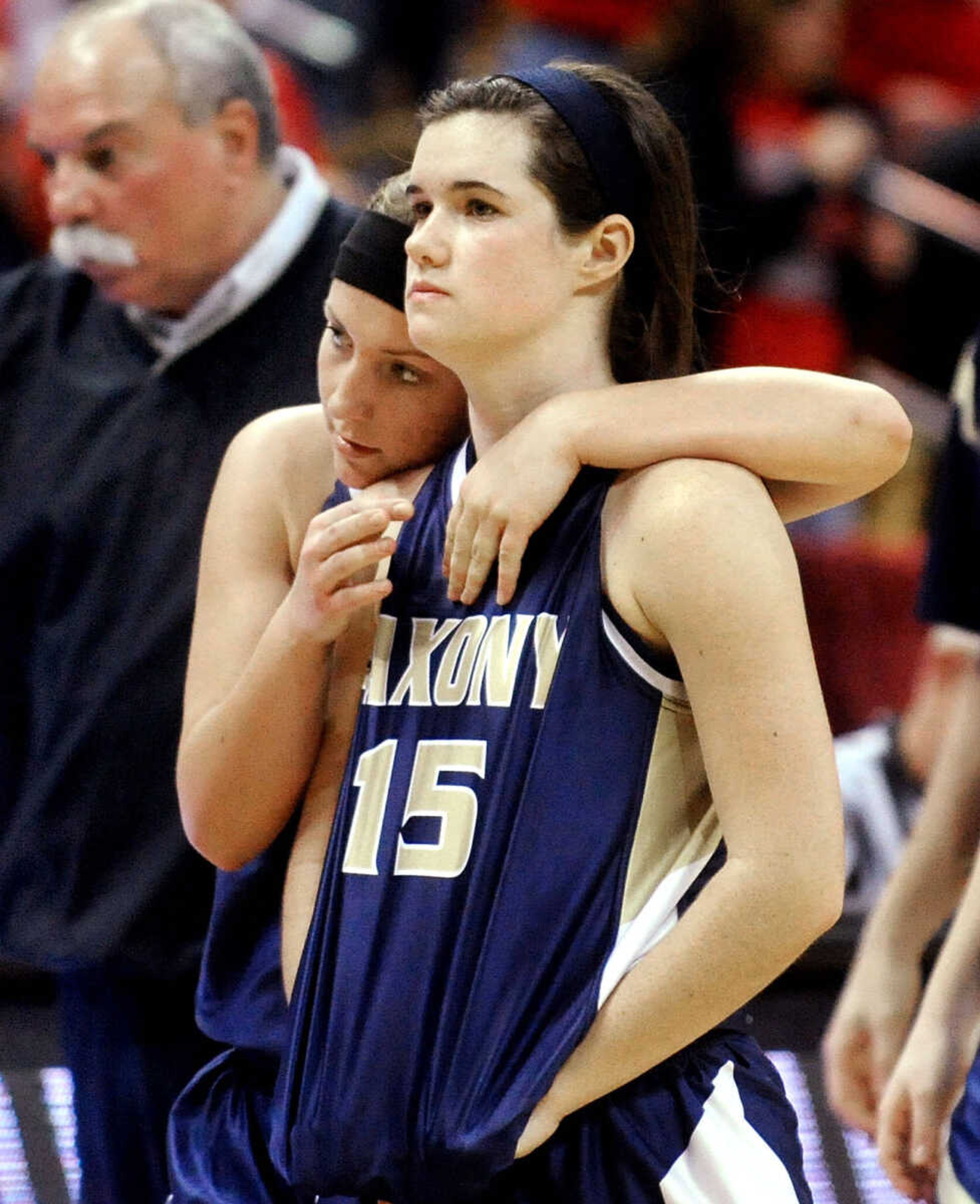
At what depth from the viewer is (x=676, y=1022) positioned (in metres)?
1.72

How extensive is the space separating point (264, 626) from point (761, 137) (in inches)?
158

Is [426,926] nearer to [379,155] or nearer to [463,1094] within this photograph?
[463,1094]

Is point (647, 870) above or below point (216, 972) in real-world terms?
above

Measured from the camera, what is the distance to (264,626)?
2084mm

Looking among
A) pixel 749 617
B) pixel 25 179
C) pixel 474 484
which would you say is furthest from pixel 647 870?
pixel 25 179

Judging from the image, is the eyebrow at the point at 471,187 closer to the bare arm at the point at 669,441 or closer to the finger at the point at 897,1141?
the bare arm at the point at 669,441

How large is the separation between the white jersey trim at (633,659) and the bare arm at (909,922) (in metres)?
0.93

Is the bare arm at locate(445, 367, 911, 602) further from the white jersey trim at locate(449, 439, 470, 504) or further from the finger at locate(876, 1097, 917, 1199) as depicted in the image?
the finger at locate(876, 1097, 917, 1199)

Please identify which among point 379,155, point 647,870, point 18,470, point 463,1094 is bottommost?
point 379,155

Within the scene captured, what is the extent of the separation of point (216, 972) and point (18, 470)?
123cm

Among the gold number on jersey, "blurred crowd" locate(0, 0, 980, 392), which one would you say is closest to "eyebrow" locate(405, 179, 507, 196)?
the gold number on jersey

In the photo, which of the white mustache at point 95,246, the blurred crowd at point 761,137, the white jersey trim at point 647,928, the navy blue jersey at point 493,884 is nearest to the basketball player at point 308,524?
the navy blue jersey at point 493,884

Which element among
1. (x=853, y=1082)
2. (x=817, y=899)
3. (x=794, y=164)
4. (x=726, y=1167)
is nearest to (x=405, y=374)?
(x=817, y=899)

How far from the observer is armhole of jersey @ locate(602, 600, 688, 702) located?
177cm
